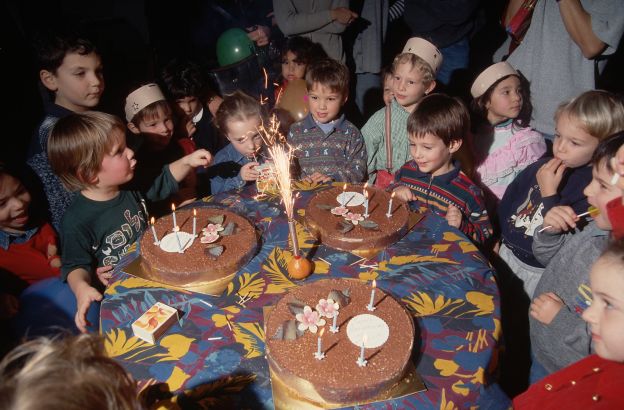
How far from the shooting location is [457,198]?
288cm

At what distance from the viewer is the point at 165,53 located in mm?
6738

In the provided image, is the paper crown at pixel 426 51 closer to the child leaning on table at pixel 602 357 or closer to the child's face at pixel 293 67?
the child's face at pixel 293 67

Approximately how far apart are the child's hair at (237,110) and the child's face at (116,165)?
1.09 meters

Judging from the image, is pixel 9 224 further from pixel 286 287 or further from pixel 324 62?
pixel 324 62

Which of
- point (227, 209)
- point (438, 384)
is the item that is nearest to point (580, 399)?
point (438, 384)

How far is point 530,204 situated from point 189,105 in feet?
11.2

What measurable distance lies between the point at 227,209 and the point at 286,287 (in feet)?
2.68

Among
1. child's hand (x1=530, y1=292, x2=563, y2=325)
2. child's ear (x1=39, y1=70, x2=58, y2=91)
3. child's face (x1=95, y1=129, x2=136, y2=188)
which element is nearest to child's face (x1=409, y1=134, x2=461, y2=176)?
child's hand (x1=530, y1=292, x2=563, y2=325)

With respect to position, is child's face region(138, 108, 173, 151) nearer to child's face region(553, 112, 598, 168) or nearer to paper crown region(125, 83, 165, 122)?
paper crown region(125, 83, 165, 122)

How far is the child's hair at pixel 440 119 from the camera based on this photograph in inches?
115

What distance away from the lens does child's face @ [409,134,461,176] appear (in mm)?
2945

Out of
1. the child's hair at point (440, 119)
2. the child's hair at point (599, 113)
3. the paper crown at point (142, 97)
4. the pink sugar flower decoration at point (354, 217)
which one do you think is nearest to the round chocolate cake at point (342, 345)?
the pink sugar flower decoration at point (354, 217)

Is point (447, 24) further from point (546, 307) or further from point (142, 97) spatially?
point (546, 307)

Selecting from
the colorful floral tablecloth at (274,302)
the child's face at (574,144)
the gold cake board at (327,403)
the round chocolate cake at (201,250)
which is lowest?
the gold cake board at (327,403)
